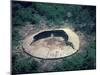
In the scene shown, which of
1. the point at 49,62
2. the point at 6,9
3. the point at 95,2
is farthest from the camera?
the point at 95,2

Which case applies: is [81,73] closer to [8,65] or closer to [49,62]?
[49,62]

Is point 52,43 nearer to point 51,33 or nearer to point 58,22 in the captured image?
point 51,33

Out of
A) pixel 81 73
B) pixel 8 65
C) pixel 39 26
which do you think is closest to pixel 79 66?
pixel 81 73

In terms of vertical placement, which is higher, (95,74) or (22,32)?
(22,32)

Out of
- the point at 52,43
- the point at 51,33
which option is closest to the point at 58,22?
the point at 51,33
